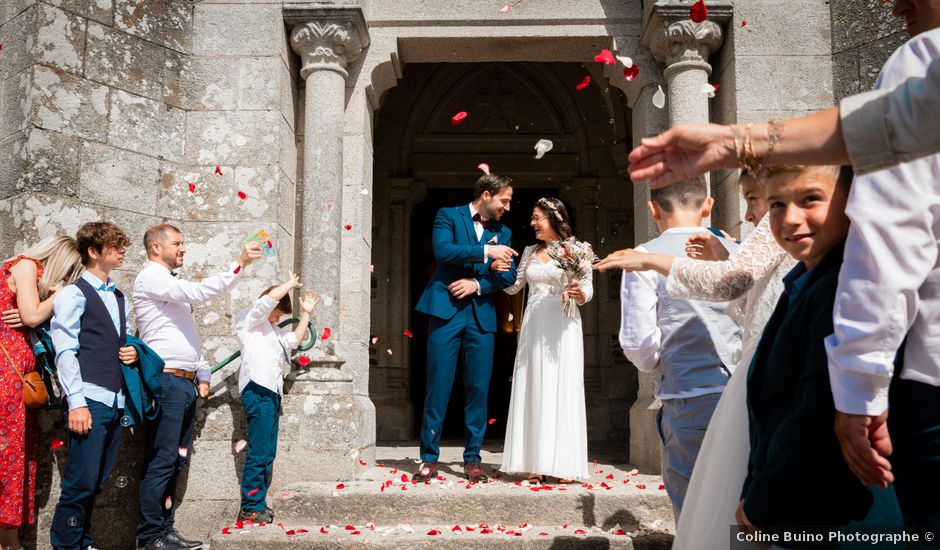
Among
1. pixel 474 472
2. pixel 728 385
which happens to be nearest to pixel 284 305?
pixel 474 472

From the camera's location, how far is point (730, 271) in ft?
7.36

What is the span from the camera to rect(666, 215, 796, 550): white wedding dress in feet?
6.23

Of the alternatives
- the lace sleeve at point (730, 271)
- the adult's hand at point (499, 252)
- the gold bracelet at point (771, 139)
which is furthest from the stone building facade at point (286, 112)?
the gold bracelet at point (771, 139)

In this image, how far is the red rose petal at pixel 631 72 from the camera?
566cm

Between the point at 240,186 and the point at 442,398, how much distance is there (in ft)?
6.63

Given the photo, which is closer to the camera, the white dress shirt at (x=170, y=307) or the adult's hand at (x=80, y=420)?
the adult's hand at (x=80, y=420)

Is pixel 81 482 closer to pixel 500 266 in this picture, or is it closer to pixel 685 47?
pixel 500 266

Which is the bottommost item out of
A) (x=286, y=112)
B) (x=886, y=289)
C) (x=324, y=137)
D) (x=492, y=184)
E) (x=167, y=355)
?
(x=167, y=355)

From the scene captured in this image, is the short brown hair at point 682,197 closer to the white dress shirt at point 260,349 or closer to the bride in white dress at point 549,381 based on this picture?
the bride in white dress at point 549,381

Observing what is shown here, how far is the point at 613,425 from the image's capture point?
28.0 ft

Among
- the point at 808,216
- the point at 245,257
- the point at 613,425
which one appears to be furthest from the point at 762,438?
the point at 613,425

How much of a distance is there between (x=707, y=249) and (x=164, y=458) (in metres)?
3.21

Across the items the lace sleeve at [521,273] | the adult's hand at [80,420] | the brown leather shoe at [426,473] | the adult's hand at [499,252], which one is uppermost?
the adult's hand at [499,252]

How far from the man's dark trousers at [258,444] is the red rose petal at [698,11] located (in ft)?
12.2
